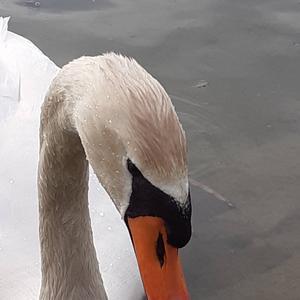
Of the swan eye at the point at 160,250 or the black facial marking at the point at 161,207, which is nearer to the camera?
the black facial marking at the point at 161,207

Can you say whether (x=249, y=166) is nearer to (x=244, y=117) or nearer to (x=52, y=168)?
(x=244, y=117)

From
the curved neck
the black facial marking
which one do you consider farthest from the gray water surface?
the black facial marking

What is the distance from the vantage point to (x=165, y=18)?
4.96m

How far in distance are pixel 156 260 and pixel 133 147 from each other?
0.95 feet

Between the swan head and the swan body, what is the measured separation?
997 millimetres

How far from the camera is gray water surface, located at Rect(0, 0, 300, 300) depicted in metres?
3.62

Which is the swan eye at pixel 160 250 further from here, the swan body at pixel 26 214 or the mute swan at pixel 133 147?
the swan body at pixel 26 214

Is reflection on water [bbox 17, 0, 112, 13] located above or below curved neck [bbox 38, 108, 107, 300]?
below

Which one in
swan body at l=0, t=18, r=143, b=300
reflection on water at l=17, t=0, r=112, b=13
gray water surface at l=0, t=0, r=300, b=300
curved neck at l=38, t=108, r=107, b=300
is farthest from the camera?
reflection on water at l=17, t=0, r=112, b=13

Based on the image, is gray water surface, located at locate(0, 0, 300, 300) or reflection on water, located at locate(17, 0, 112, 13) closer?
gray water surface, located at locate(0, 0, 300, 300)

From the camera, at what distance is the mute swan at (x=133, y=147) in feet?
6.62

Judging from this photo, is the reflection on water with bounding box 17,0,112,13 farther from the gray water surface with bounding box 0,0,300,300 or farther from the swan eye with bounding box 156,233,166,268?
the swan eye with bounding box 156,233,166,268

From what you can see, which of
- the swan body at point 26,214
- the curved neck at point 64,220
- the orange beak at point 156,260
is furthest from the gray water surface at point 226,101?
the orange beak at point 156,260

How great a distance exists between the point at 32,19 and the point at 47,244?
92.9 inches
